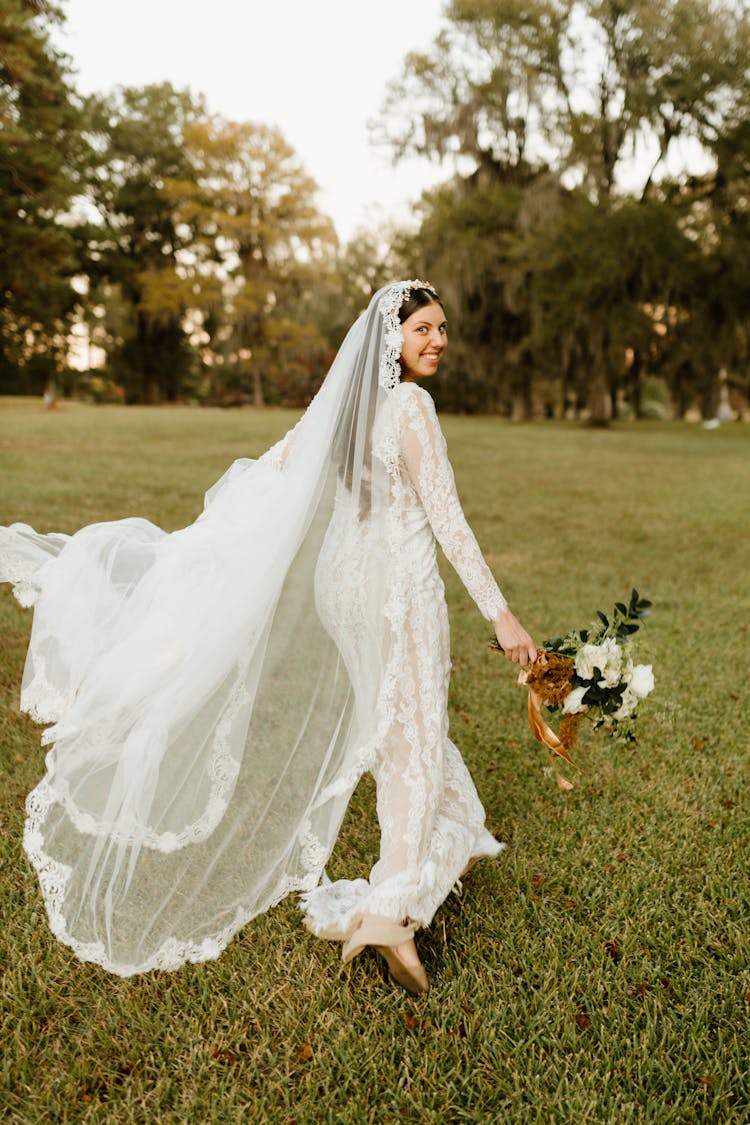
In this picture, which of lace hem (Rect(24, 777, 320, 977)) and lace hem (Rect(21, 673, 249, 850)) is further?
lace hem (Rect(21, 673, 249, 850))

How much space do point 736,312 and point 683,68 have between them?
6.84 metres

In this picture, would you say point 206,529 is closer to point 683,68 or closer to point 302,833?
point 302,833

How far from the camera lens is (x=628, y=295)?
25078 millimetres

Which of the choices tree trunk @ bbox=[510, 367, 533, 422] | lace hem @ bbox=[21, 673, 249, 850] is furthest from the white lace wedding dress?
tree trunk @ bbox=[510, 367, 533, 422]

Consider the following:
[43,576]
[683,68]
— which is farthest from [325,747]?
[683,68]

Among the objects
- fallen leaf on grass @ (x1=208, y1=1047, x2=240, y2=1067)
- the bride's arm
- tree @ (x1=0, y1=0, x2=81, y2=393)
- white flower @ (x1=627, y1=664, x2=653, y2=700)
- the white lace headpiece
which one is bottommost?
fallen leaf on grass @ (x1=208, y1=1047, x2=240, y2=1067)

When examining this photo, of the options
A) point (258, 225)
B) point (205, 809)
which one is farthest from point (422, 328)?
point (258, 225)

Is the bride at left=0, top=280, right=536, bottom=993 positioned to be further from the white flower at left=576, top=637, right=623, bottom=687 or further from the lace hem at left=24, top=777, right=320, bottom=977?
the white flower at left=576, top=637, right=623, bottom=687

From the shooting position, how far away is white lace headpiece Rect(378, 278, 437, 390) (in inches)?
100

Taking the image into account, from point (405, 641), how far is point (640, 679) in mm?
700

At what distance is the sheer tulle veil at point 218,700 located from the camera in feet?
8.41

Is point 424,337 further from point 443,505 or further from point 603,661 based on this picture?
point 603,661

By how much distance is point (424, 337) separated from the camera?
101 inches

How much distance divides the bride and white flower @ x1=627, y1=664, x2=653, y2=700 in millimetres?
341
